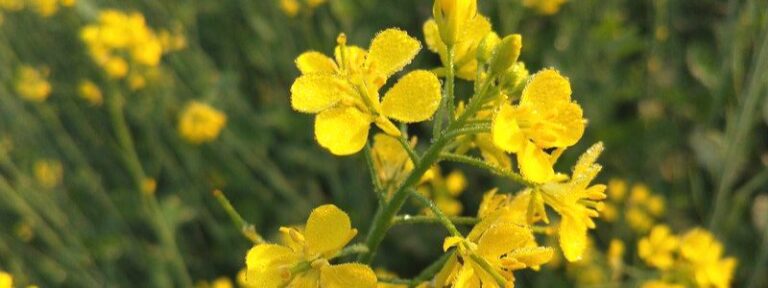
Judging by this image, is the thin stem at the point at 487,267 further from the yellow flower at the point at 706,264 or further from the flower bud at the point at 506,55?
the yellow flower at the point at 706,264

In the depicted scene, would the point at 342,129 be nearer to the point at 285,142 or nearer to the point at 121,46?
the point at 121,46

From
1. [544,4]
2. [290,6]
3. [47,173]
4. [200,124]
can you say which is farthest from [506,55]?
[47,173]

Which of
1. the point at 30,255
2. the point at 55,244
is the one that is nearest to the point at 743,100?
the point at 55,244

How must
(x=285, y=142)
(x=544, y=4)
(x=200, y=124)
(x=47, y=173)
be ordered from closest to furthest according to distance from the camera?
1. (x=544, y=4)
2. (x=200, y=124)
3. (x=47, y=173)
4. (x=285, y=142)

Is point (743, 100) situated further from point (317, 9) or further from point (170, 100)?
point (170, 100)

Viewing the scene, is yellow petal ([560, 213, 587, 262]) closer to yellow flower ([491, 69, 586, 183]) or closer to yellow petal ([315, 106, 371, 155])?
yellow flower ([491, 69, 586, 183])

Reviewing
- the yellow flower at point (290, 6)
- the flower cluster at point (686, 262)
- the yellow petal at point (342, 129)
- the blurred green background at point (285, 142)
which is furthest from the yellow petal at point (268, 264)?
the yellow flower at point (290, 6)

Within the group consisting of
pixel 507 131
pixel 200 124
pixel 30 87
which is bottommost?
pixel 507 131
